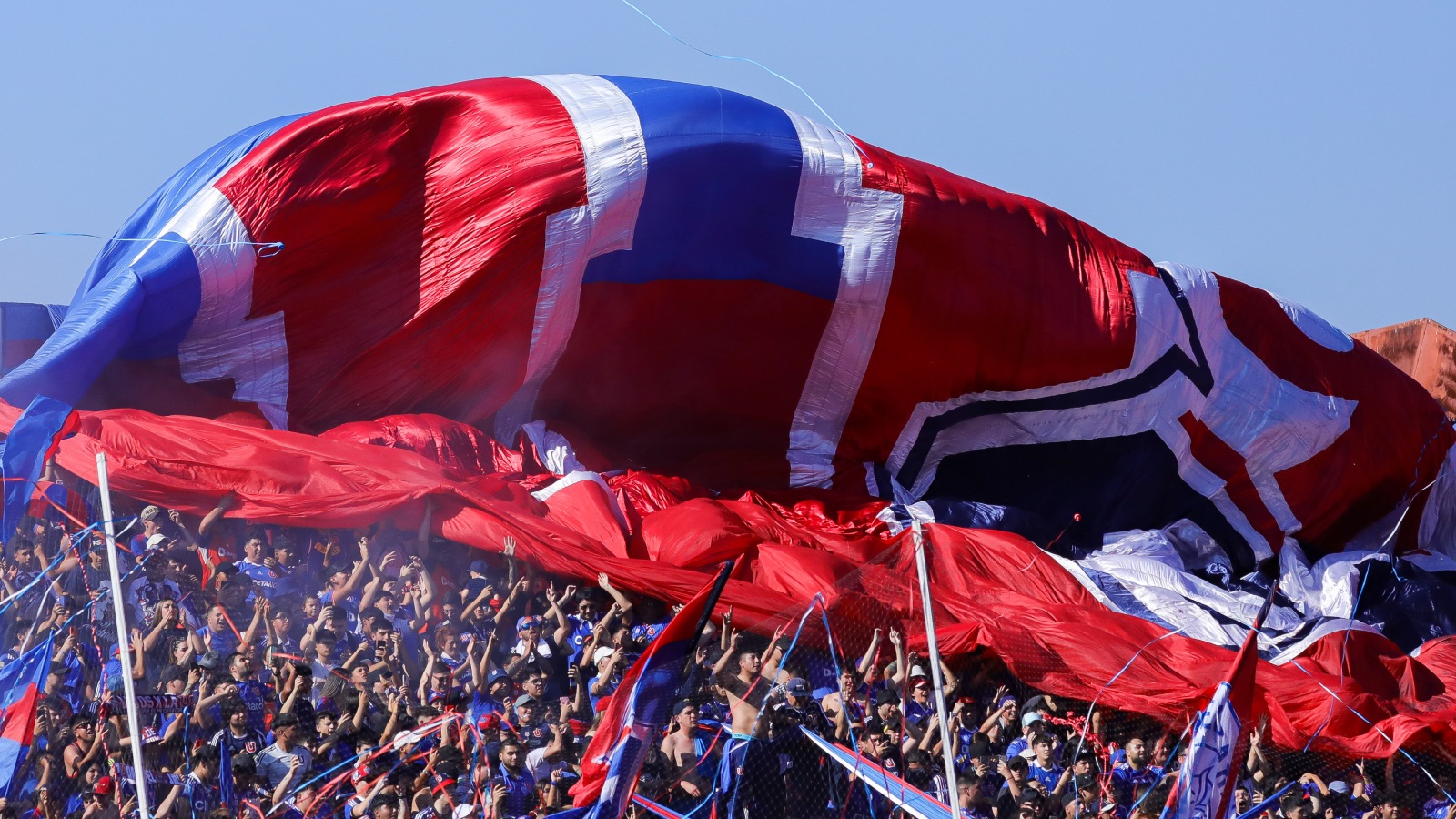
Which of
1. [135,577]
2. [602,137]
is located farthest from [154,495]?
[602,137]

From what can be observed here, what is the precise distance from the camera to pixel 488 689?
19.1ft

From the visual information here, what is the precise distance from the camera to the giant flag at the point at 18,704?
507 cm

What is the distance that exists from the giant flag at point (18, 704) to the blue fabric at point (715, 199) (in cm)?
333

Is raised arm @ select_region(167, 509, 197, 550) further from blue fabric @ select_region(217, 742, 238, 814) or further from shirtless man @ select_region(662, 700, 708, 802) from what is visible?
shirtless man @ select_region(662, 700, 708, 802)

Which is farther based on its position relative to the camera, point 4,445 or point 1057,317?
point 1057,317

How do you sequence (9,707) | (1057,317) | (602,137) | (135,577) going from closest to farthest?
(9,707)
(135,577)
(602,137)
(1057,317)

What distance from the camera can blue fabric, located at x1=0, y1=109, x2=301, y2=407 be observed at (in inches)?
260

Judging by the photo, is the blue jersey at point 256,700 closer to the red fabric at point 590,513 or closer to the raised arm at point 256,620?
the raised arm at point 256,620

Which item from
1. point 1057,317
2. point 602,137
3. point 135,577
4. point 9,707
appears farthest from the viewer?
point 1057,317

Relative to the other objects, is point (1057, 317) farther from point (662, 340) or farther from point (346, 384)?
point (346, 384)

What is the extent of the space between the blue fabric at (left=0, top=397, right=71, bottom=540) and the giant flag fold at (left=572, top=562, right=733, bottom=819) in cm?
248

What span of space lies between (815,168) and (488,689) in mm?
3504

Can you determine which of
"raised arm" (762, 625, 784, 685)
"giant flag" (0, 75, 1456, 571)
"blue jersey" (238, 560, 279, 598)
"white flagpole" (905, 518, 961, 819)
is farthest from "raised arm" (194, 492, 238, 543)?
"white flagpole" (905, 518, 961, 819)

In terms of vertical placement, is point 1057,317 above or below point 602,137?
below
